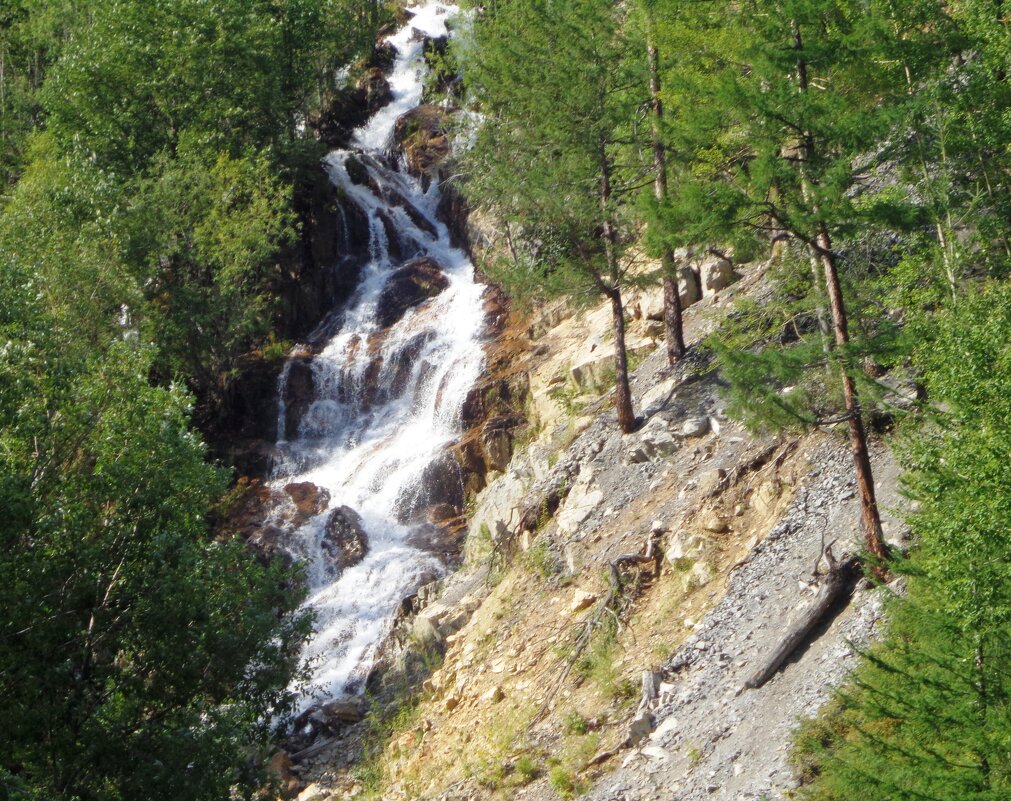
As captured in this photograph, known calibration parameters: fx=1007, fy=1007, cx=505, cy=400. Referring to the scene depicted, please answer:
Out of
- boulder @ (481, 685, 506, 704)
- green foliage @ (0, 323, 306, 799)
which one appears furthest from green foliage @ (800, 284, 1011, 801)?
green foliage @ (0, 323, 306, 799)

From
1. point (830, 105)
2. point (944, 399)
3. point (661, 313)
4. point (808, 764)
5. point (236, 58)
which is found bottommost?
point (808, 764)

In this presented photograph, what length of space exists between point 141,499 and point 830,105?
9.35 metres

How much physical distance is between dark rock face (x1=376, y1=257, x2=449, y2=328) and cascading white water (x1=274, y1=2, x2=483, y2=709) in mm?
292

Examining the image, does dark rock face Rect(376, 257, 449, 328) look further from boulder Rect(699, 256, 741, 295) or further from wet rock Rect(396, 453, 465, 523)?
boulder Rect(699, 256, 741, 295)

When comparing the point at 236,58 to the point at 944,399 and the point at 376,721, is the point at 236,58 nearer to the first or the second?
the point at 376,721

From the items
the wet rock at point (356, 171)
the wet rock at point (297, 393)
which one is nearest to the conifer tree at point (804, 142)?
the wet rock at point (297, 393)

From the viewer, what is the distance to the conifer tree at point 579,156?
1867cm

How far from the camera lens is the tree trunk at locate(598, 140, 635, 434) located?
Result: 61.0 ft

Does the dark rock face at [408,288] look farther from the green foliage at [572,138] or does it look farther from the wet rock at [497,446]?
the green foliage at [572,138]

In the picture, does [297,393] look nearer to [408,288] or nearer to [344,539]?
[408,288]

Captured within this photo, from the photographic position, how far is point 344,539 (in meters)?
22.7

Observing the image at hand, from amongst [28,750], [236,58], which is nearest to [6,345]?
[28,750]

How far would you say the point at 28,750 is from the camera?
10.9 meters

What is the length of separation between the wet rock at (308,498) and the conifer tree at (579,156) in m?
8.06
